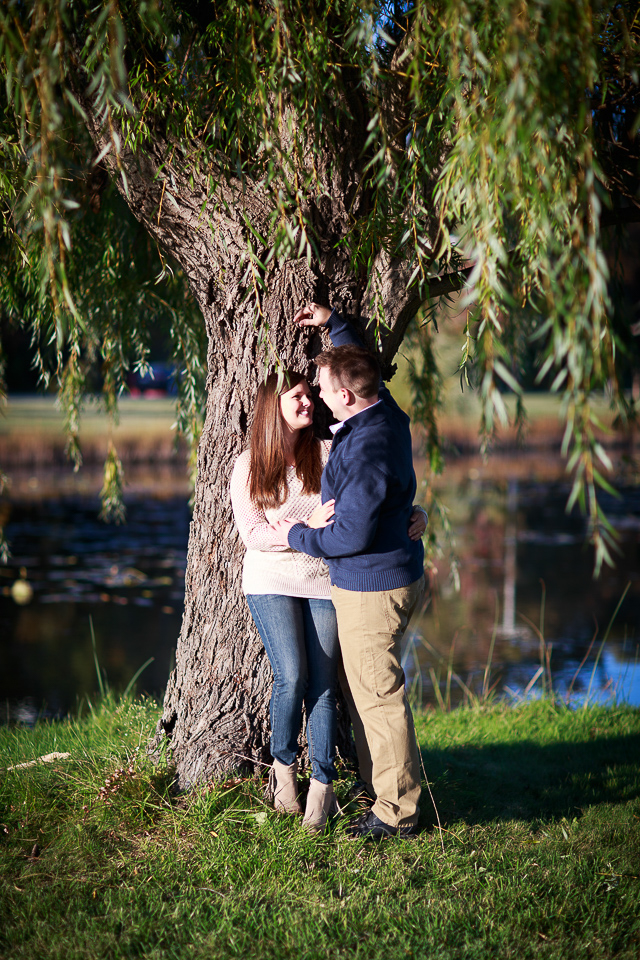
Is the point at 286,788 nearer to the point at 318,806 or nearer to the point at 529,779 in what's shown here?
the point at 318,806

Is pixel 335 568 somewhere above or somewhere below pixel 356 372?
below

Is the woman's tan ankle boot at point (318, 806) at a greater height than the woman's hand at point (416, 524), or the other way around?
the woman's hand at point (416, 524)

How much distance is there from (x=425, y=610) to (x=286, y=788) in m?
5.25

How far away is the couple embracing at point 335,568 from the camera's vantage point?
2.21 m

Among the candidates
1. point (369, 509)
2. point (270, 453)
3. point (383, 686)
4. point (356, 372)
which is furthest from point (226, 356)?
point (383, 686)

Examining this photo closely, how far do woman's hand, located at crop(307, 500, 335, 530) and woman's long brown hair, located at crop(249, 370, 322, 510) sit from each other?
17 cm

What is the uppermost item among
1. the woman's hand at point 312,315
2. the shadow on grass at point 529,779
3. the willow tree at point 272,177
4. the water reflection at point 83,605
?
the willow tree at point 272,177

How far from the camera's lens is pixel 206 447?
2672 millimetres

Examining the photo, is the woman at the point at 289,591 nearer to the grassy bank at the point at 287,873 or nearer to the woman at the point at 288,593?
the woman at the point at 288,593

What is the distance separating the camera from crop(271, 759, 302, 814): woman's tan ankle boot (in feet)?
7.75

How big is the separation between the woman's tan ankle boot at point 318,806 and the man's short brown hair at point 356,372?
47.4 inches

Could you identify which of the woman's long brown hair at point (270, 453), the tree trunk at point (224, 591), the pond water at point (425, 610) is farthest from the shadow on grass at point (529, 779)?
the woman's long brown hair at point (270, 453)

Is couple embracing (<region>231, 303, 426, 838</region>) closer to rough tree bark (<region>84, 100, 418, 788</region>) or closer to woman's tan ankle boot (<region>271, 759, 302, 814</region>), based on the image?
woman's tan ankle boot (<region>271, 759, 302, 814</region>)

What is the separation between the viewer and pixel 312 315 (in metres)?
2.50
